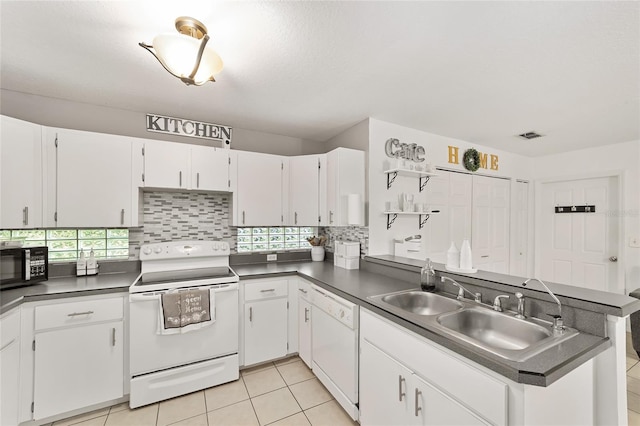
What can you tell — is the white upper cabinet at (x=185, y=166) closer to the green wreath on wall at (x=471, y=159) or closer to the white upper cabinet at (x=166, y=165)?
the white upper cabinet at (x=166, y=165)

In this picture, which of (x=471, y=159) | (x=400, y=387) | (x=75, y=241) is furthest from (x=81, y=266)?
(x=471, y=159)

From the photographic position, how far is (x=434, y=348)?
128 cm

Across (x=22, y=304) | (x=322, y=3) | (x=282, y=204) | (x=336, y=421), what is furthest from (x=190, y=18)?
(x=336, y=421)

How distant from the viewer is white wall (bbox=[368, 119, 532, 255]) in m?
2.82

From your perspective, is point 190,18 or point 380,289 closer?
point 190,18

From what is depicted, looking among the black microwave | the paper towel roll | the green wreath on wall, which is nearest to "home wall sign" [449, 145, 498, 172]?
the green wreath on wall

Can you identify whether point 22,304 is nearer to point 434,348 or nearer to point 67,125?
point 67,125

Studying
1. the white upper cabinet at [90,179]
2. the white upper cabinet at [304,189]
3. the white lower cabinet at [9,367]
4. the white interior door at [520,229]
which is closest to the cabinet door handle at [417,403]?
the white upper cabinet at [304,189]

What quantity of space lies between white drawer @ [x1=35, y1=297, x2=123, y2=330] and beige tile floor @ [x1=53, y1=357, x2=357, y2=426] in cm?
70

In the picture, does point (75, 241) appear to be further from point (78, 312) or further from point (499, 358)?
point (499, 358)

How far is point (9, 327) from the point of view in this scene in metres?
1.68

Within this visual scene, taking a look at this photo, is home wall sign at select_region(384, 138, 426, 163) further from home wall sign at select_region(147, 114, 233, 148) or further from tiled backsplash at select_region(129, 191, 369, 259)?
home wall sign at select_region(147, 114, 233, 148)

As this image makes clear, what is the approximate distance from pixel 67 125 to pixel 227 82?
5.31ft

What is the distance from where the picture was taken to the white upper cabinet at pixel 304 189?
297 centimetres
